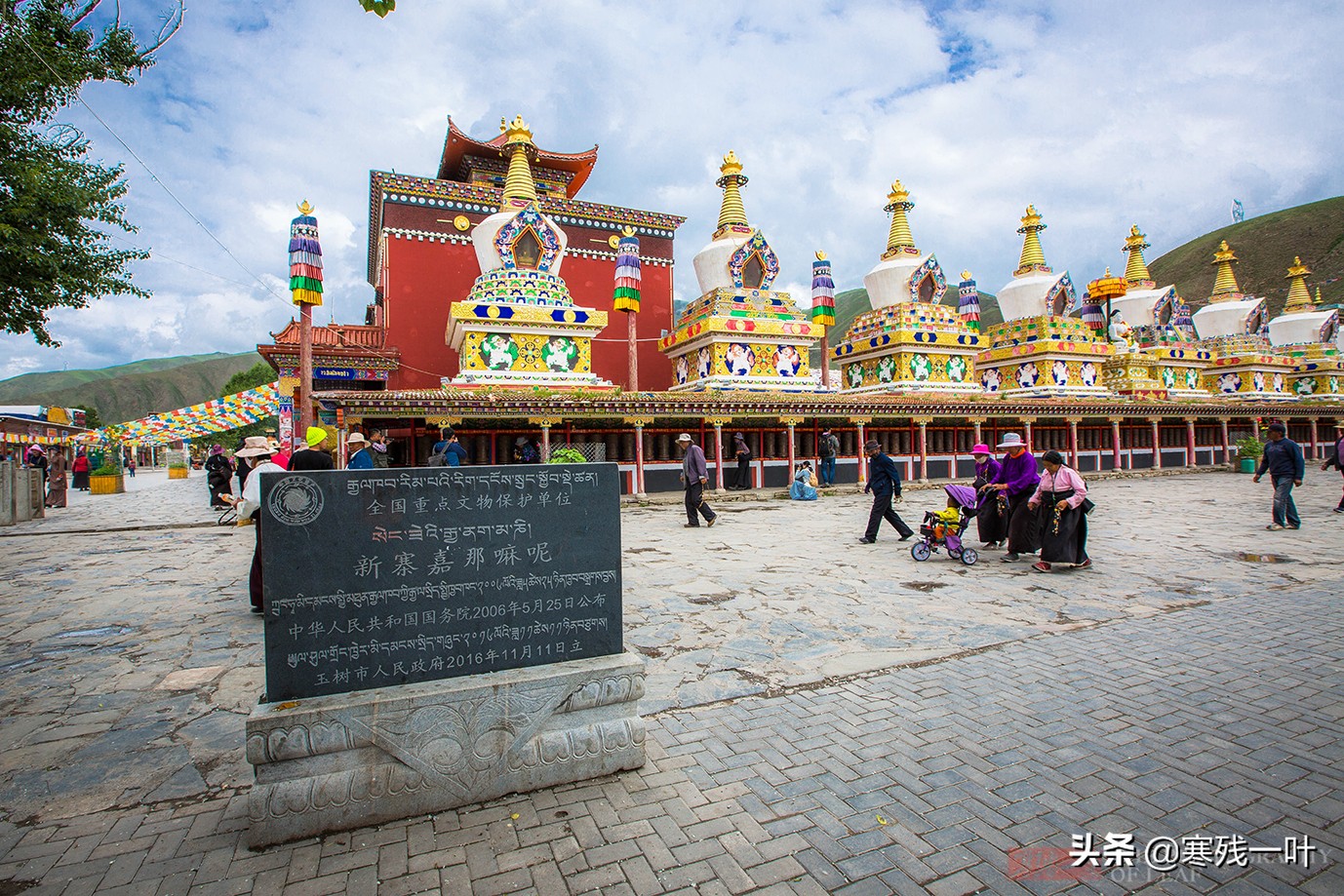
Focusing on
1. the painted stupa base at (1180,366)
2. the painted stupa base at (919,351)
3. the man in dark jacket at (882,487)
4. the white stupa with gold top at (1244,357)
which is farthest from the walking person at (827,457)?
the white stupa with gold top at (1244,357)

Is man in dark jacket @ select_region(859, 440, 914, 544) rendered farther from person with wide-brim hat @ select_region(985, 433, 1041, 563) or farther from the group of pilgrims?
person with wide-brim hat @ select_region(985, 433, 1041, 563)

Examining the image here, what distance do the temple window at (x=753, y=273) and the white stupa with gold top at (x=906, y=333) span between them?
532 centimetres

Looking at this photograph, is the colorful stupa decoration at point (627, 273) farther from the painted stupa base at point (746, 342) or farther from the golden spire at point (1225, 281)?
the golden spire at point (1225, 281)

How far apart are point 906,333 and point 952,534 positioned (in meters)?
16.2

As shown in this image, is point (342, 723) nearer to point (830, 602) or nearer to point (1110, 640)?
point (830, 602)

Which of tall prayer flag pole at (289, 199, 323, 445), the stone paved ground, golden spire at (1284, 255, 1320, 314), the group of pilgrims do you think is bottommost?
the stone paved ground

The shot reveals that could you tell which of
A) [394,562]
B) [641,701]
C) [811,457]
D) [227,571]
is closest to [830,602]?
[641,701]

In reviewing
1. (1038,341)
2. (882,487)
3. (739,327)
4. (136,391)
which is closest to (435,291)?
(739,327)

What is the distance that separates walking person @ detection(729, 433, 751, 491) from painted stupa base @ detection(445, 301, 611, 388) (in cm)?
425

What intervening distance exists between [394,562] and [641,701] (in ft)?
6.37

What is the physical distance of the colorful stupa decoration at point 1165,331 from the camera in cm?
2848

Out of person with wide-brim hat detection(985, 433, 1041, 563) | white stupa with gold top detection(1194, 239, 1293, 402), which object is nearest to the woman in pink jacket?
person with wide-brim hat detection(985, 433, 1041, 563)

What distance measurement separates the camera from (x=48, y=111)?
993 cm

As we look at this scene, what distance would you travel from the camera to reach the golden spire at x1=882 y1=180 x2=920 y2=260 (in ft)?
84.4
